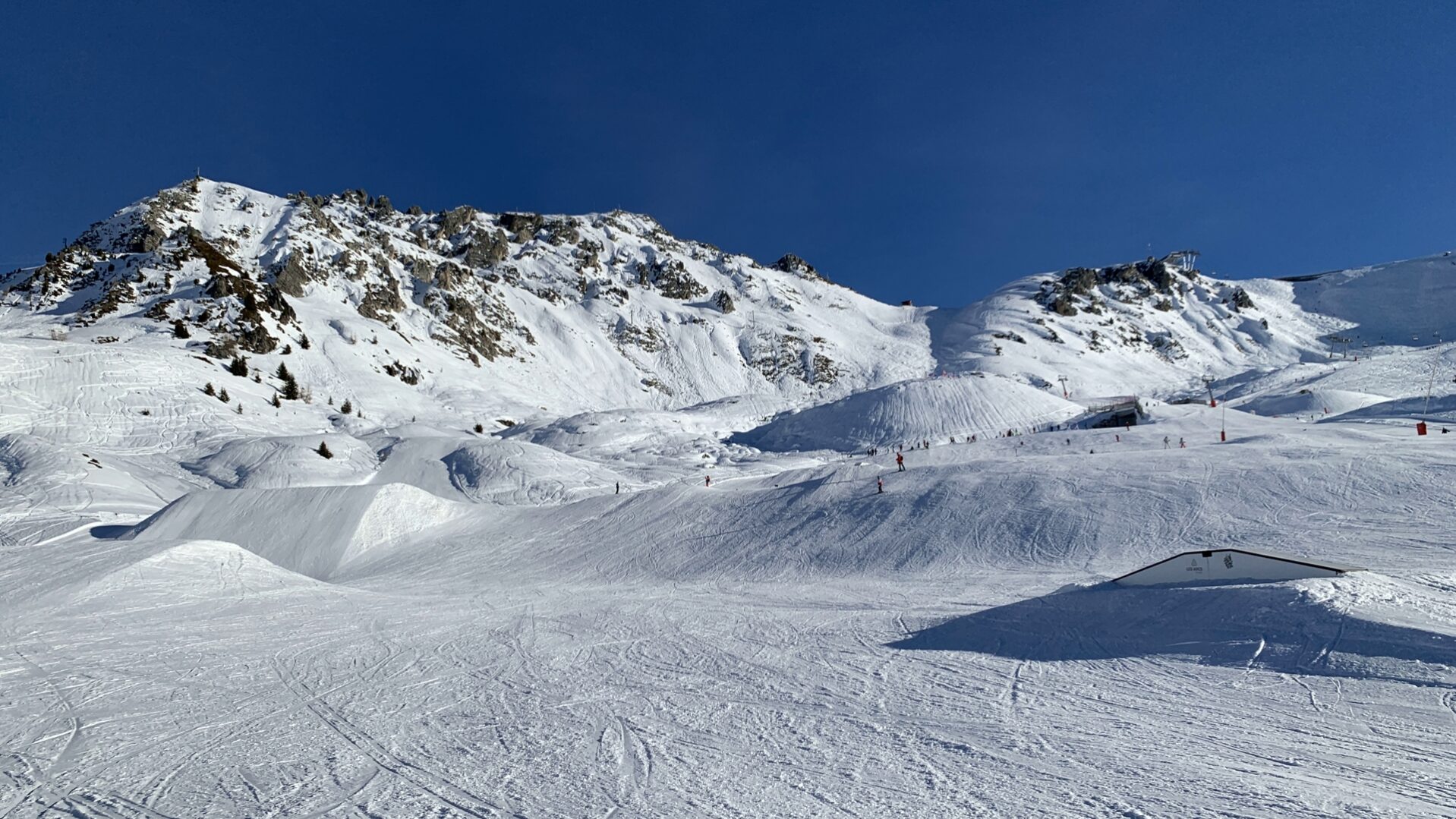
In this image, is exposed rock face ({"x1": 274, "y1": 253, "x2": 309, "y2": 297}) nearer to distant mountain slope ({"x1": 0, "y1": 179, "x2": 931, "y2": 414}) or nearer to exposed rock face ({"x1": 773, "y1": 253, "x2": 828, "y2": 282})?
distant mountain slope ({"x1": 0, "y1": 179, "x2": 931, "y2": 414})

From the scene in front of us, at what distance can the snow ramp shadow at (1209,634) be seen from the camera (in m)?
7.02

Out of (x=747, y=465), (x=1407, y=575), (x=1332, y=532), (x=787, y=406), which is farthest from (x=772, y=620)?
(x=787, y=406)

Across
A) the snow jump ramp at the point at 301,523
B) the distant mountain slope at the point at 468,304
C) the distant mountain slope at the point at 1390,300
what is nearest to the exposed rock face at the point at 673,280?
the distant mountain slope at the point at 468,304

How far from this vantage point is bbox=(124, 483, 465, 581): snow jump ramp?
23.6 m

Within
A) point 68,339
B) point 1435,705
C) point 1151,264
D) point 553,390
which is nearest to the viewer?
point 1435,705

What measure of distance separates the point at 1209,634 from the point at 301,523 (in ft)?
86.6

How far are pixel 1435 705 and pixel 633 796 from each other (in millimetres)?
6788

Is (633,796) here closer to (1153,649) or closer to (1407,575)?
(1153,649)

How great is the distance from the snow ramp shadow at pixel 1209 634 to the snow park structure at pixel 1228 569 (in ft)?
1.32

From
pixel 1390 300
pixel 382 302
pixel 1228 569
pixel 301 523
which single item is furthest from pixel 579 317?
pixel 1390 300

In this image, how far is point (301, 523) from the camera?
24.8 m

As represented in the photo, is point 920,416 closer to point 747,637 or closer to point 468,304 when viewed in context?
point 747,637

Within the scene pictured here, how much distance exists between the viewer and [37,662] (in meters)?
10.3

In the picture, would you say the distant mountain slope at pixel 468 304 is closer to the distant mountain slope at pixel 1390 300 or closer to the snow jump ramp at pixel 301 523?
the snow jump ramp at pixel 301 523
